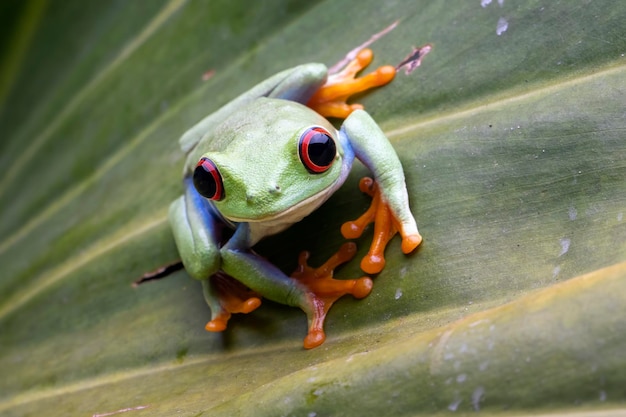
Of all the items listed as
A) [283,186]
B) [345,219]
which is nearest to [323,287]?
[345,219]

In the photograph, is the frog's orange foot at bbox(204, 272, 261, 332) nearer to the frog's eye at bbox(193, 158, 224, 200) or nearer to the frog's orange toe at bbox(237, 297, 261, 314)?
the frog's orange toe at bbox(237, 297, 261, 314)

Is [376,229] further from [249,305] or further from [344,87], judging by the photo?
[344,87]

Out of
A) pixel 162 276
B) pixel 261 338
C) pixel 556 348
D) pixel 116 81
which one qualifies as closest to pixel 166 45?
pixel 116 81

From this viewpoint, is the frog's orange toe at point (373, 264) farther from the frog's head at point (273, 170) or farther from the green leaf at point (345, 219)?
the frog's head at point (273, 170)

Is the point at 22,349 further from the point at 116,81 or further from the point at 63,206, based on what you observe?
the point at 116,81

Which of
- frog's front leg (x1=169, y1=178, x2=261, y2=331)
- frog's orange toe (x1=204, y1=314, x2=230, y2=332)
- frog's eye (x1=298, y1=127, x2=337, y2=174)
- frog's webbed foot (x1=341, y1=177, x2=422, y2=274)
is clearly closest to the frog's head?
frog's eye (x1=298, y1=127, x2=337, y2=174)

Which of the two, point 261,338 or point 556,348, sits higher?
point 556,348
